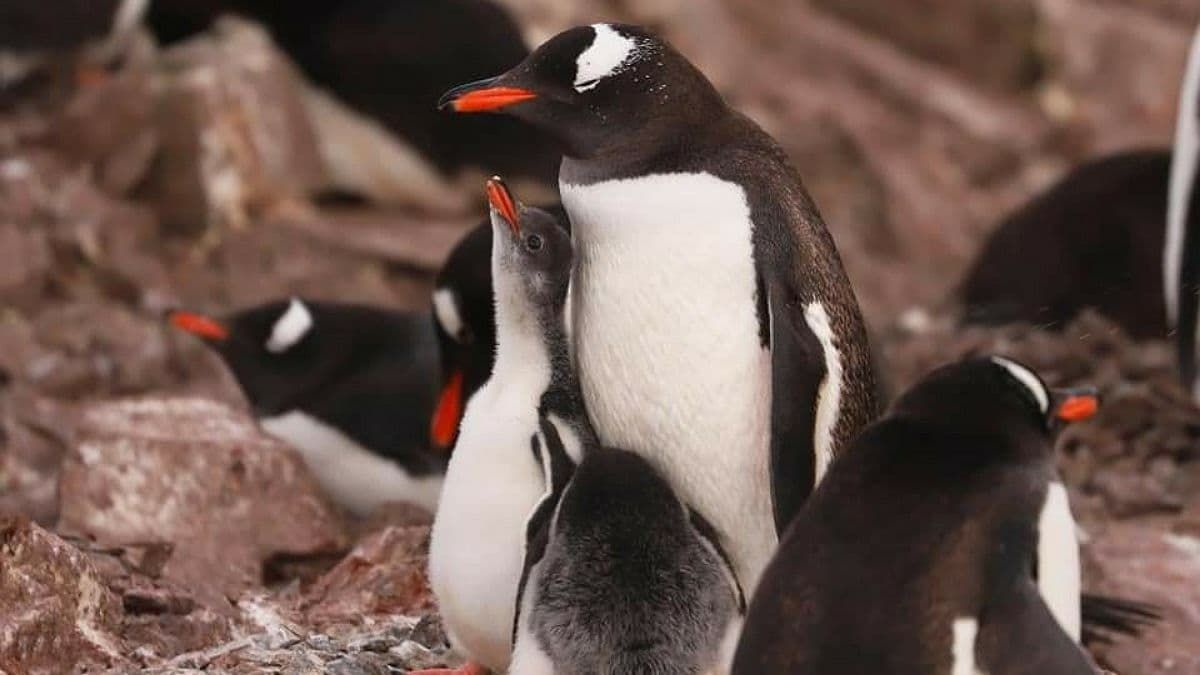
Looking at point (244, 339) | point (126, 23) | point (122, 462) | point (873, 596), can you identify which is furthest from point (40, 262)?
point (873, 596)

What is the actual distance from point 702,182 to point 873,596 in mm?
1202

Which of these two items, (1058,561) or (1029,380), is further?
(1029,380)

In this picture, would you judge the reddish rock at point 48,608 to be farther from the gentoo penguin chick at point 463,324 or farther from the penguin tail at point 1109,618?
the penguin tail at point 1109,618

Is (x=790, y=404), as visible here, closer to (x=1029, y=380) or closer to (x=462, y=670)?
(x=1029, y=380)

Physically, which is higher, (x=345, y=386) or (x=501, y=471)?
(x=501, y=471)

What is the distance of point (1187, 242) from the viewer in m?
8.51

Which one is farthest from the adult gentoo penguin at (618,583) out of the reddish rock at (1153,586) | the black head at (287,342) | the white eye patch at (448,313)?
the black head at (287,342)

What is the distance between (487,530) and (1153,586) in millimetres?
2607

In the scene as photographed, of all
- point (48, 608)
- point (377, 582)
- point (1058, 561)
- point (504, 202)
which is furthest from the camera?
point (377, 582)

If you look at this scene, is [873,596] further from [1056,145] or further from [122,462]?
[1056,145]

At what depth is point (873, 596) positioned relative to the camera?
3881mm

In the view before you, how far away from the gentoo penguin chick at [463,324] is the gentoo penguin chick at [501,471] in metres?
1.12

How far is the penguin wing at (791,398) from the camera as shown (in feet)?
15.7

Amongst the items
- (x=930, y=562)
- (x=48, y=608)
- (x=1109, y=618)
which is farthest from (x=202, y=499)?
(x=930, y=562)
